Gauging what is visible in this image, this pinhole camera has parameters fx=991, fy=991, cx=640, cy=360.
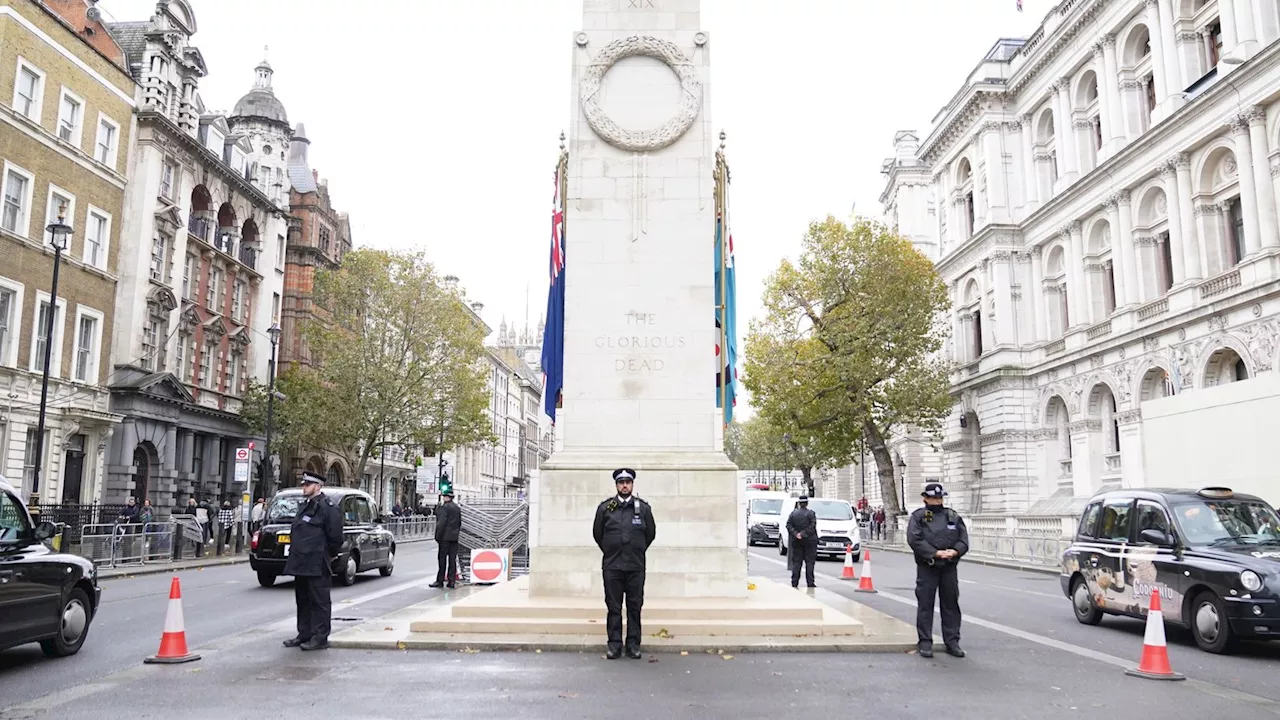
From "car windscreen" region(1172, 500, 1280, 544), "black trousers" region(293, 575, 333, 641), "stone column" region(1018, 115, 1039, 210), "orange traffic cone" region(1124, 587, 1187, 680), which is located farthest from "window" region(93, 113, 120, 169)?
"stone column" region(1018, 115, 1039, 210)

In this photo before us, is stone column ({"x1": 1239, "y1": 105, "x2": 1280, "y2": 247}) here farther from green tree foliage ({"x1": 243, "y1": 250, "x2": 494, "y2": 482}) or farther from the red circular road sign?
green tree foliage ({"x1": 243, "y1": 250, "x2": 494, "y2": 482})

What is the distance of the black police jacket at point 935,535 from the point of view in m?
10.5

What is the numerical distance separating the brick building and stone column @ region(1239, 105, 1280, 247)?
38645 mm

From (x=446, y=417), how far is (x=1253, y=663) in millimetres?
38391

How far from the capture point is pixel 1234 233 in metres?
35.4

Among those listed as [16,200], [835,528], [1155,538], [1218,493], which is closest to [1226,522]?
[1218,493]

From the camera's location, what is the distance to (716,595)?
12625mm

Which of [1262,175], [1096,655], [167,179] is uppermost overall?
[167,179]

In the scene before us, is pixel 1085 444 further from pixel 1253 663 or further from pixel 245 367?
pixel 245 367

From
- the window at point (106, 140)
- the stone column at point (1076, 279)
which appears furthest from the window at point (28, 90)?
the stone column at point (1076, 279)

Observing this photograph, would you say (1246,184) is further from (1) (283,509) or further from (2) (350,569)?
(1) (283,509)

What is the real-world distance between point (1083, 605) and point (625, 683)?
847 centimetres

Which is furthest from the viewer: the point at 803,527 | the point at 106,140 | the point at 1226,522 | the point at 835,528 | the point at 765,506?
the point at 765,506

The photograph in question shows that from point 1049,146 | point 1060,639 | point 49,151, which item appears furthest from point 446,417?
point 1060,639
